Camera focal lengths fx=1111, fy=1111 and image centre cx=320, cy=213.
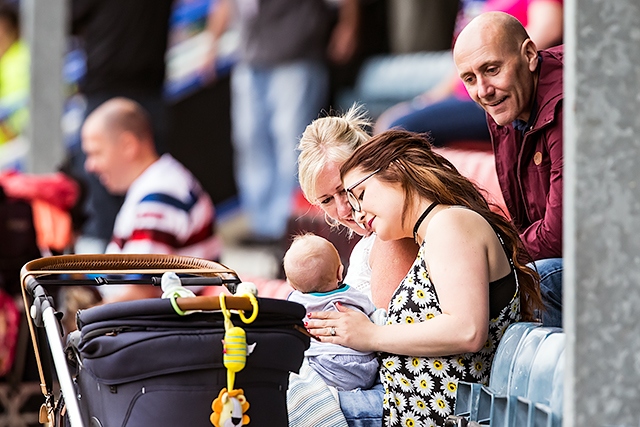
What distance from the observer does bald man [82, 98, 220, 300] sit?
652 cm

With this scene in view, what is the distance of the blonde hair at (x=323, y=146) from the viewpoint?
349cm

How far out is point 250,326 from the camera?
2.49m

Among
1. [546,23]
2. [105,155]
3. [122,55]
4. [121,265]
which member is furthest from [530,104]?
[122,55]

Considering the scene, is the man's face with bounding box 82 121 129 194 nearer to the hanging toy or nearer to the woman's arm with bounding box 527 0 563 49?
the woman's arm with bounding box 527 0 563 49

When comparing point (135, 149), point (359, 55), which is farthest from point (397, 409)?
point (359, 55)

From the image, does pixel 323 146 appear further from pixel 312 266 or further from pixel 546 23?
pixel 546 23

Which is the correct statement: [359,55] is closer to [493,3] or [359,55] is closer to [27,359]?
[493,3]

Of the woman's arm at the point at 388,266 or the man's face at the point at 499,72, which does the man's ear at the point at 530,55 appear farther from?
the woman's arm at the point at 388,266

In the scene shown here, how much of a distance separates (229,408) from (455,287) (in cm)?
60

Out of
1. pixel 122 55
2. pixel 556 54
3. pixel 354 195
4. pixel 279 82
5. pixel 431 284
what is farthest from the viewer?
pixel 279 82

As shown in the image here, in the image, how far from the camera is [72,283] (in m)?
3.07

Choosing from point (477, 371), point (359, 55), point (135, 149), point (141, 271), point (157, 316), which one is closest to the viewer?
point (157, 316)

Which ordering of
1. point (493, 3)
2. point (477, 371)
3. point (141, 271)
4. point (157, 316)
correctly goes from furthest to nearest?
1. point (493, 3)
2. point (141, 271)
3. point (477, 371)
4. point (157, 316)

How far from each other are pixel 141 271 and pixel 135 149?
4.03 m
